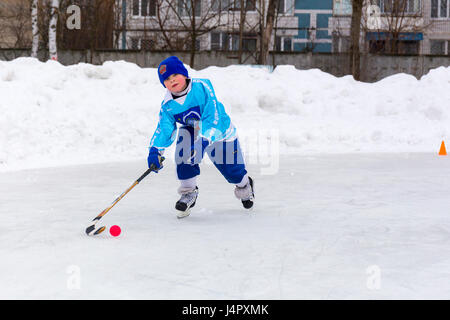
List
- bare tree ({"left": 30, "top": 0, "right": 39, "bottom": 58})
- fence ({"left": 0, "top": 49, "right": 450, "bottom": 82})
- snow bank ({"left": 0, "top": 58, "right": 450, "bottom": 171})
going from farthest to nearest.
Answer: fence ({"left": 0, "top": 49, "right": 450, "bottom": 82}), bare tree ({"left": 30, "top": 0, "right": 39, "bottom": 58}), snow bank ({"left": 0, "top": 58, "right": 450, "bottom": 171})

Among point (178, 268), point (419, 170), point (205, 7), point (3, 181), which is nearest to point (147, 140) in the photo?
point (3, 181)

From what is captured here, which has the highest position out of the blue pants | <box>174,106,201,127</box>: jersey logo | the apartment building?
the apartment building

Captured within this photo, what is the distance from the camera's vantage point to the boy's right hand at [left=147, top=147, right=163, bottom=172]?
403 centimetres

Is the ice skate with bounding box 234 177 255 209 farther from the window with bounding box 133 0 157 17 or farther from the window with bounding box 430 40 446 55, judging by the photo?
the window with bounding box 430 40 446 55

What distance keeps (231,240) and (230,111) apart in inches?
261

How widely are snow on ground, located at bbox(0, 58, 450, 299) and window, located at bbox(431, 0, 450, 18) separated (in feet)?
52.2

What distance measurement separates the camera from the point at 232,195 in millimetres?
5238

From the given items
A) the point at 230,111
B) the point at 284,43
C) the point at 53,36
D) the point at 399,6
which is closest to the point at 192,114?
the point at 230,111

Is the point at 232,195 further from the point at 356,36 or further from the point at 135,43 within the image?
the point at 135,43

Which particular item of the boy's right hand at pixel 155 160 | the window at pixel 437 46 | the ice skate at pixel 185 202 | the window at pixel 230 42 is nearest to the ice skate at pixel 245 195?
the ice skate at pixel 185 202

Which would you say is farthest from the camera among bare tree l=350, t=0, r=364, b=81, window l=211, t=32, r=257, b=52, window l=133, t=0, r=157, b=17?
window l=211, t=32, r=257, b=52

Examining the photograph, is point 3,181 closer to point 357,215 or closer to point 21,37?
point 357,215

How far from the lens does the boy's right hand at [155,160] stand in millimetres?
4031

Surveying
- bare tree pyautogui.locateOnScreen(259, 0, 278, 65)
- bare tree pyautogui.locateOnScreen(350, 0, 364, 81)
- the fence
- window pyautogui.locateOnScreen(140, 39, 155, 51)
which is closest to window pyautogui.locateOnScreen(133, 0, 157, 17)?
window pyautogui.locateOnScreen(140, 39, 155, 51)
